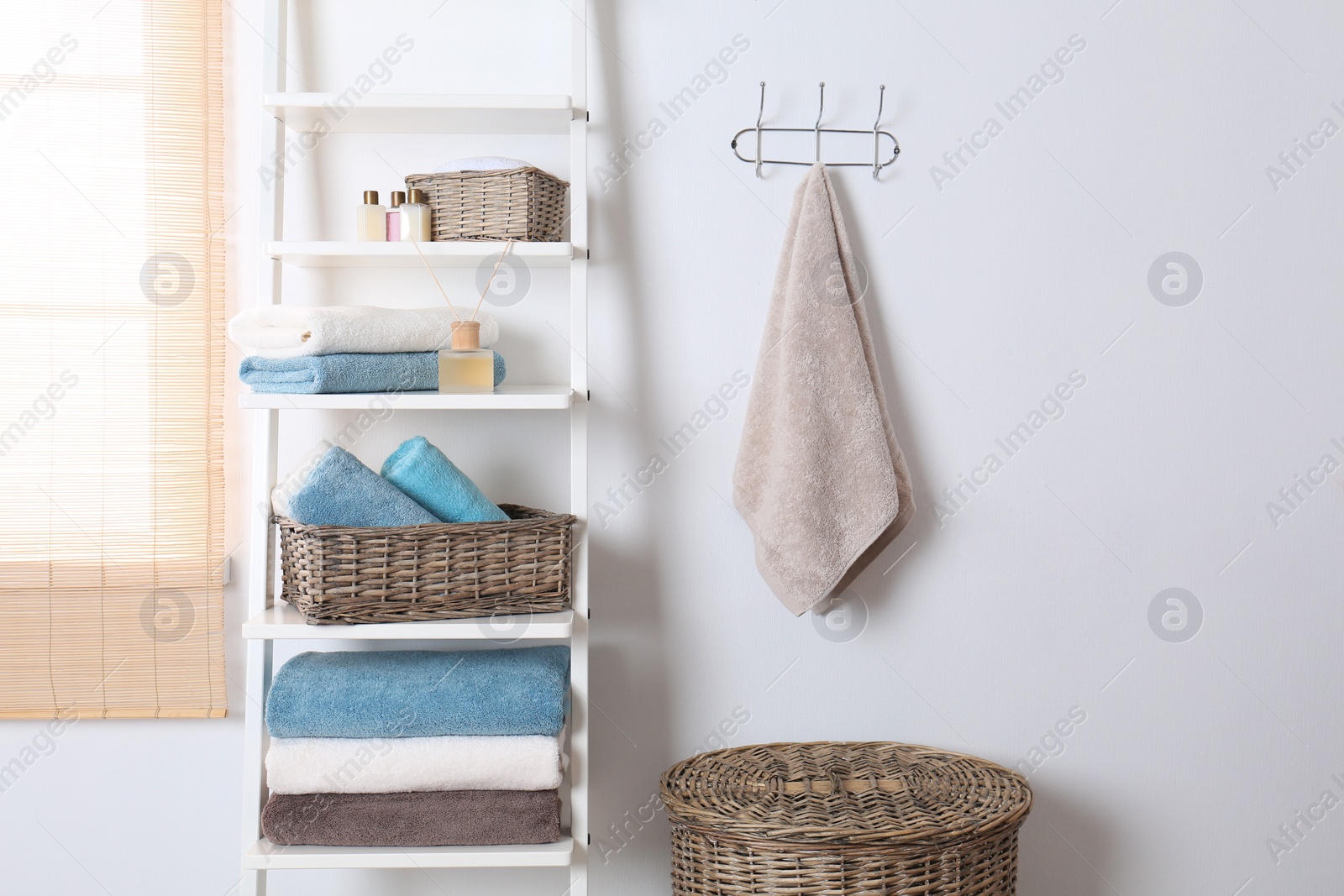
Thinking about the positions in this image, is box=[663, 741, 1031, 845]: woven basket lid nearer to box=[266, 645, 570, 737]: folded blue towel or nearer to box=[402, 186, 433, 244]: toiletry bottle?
box=[266, 645, 570, 737]: folded blue towel

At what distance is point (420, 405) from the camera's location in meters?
1.16

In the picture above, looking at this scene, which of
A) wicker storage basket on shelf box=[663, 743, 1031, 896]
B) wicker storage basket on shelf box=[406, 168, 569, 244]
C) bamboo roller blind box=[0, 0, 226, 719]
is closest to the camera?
wicker storage basket on shelf box=[663, 743, 1031, 896]

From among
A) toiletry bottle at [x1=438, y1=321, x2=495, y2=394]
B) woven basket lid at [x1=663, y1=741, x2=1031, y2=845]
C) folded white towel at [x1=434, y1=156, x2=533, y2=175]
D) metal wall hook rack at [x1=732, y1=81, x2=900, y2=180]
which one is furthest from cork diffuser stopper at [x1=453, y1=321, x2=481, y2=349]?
woven basket lid at [x1=663, y1=741, x2=1031, y2=845]

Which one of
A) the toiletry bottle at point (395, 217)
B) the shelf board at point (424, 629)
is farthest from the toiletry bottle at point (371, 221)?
the shelf board at point (424, 629)

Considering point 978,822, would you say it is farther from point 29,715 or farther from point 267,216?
point 29,715

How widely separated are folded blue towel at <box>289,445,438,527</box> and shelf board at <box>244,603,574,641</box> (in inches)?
4.8

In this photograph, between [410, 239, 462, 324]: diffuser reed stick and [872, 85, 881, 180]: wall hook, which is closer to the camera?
[410, 239, 462, 324]: diffuser reed stick

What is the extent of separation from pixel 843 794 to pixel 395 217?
93 cm

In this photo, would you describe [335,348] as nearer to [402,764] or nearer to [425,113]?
[425,113]

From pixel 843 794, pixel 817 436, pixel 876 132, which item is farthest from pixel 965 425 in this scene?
pixel 843 794

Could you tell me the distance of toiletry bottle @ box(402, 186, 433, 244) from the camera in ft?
4.09

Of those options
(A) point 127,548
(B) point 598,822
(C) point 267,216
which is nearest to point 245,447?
(A) point 127,548

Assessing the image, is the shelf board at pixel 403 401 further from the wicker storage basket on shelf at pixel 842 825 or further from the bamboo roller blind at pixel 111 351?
the wicker storage basket on shelf at pixel 842 825

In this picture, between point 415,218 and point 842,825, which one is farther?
point 415,218
